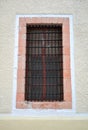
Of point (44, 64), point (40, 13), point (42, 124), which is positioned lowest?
point (42, 124)

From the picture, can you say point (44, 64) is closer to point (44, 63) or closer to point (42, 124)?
point (44, 63)

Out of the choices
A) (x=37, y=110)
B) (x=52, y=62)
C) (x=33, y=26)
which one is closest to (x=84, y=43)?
(x=52, y=62)

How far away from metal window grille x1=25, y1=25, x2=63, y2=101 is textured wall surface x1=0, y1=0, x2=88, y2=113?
0.42m

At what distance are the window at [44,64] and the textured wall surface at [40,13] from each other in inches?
7.5

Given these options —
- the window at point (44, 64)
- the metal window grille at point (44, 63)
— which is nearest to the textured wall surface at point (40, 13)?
the window at point (44, 64)

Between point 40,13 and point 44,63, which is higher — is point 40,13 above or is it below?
above

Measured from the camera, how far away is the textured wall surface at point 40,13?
668 centimetres

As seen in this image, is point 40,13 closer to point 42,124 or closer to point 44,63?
point 44,63

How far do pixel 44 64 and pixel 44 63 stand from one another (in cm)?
2

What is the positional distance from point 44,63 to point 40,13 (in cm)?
124

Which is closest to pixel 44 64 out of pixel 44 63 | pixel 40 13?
pixel 44 63

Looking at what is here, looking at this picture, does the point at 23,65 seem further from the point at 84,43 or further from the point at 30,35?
the point at 84,43

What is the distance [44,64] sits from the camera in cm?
702

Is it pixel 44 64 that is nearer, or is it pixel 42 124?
pixel 42 124
